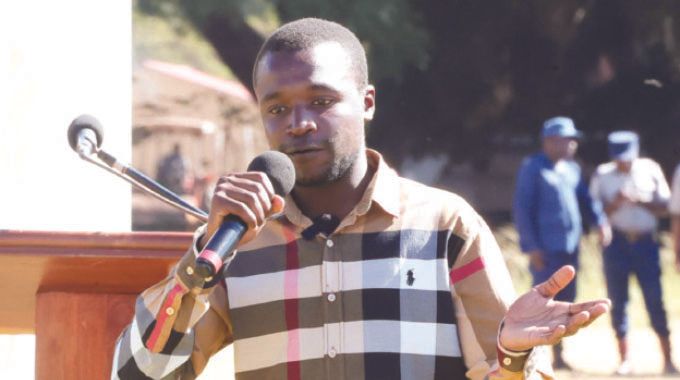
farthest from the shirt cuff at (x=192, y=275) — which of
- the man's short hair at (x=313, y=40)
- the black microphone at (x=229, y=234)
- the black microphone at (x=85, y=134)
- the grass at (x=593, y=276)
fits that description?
the grass at (x=593, y=276)

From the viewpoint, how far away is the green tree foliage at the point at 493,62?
15.7 m

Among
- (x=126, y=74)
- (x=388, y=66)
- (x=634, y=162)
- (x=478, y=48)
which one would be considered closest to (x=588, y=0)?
(x=478, y=48)

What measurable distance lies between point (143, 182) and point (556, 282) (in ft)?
3.52

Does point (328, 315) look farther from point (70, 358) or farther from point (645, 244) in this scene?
point (645, 244)

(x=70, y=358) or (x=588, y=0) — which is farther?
(x=588, y=0)

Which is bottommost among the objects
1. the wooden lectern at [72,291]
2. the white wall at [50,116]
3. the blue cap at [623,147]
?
the wooden lectern at [72,291]

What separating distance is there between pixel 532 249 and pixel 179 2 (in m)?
5.67

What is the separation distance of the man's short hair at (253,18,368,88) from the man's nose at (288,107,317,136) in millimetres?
157

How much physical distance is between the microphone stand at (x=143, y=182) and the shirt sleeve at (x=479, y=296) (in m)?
0.60

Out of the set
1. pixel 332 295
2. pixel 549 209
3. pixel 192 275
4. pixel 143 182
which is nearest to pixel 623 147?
pixel 549 209

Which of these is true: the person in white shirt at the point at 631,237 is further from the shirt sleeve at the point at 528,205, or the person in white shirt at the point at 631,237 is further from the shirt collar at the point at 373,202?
the shirt collar at the point at 373,202

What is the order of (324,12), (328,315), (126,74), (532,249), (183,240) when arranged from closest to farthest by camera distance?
(328,315) < (183,240) < (126,74) < (532,249) < (324,12)

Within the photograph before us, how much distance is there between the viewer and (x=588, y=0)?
1806 centimetres

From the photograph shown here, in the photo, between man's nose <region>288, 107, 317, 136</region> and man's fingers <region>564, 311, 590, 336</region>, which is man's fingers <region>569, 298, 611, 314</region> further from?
man's nose <region>288, 107, 317, 136</region>
